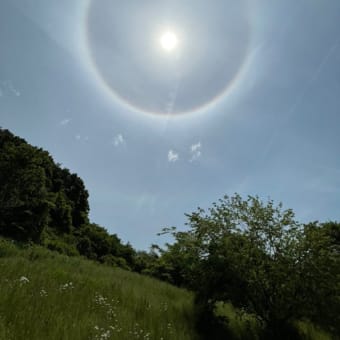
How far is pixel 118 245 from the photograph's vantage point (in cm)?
3628

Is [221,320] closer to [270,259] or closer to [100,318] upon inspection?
[270,259]

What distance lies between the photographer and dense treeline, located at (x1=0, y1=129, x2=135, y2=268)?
2089cm

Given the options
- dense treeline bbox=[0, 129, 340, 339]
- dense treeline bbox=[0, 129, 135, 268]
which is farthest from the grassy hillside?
dense treeline bbox=[0, 129, 135, 268]

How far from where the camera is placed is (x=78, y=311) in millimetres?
5133

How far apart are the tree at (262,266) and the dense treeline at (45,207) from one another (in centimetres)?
1717

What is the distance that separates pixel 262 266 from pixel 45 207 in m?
24.5

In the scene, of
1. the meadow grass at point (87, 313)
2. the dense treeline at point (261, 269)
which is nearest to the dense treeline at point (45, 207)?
the meadow grass at point (87, 313)

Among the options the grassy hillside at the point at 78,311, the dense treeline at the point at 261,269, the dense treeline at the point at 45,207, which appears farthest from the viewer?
the dense treeline at the point at 45,207

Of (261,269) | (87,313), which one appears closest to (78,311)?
(87,313)

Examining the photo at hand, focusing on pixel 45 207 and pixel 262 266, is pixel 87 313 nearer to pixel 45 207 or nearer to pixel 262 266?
pixel 262 266

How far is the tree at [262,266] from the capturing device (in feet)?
22.3

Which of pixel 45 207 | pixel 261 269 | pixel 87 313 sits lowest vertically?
pixel 87 313

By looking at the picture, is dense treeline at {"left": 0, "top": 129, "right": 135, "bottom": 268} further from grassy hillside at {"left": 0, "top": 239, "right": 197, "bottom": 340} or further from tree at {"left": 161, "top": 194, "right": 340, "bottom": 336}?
tree at {"left": 161, "top": 194, "right": 340, "bottom": 336}

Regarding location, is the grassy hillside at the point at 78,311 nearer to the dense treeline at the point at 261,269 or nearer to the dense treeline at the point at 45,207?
the dense treeline at the point at 261,269
